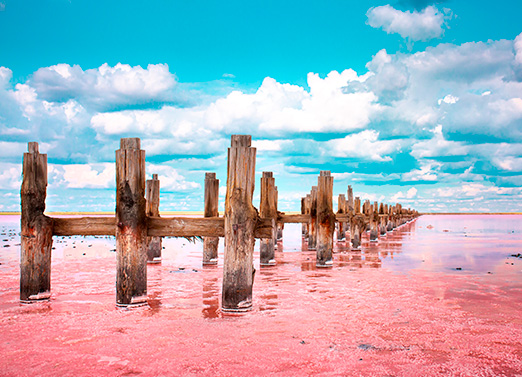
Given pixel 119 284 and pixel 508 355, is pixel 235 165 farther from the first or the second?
pixel 508 355

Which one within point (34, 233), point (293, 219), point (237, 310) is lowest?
point (237, 310)

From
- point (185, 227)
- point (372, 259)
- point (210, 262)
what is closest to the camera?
point (185, 227)

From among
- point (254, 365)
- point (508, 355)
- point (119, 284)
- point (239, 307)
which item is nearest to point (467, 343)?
point (508, 355)

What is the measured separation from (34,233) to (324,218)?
Result: 760cm

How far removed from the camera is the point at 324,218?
12.8m

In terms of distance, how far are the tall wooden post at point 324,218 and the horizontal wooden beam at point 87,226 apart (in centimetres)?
644

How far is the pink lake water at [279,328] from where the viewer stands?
16.4 ft

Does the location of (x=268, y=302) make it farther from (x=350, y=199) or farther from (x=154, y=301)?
(x=350, y=199)

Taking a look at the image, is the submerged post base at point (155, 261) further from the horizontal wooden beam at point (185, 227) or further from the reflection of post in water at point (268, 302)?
the horizontal wooden beam at point (185, 227)

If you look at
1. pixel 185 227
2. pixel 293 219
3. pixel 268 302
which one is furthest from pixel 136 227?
Answer: pixel 293 219

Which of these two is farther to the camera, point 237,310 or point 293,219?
point 293,219

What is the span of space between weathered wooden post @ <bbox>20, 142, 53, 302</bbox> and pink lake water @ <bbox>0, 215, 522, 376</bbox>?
365 mm

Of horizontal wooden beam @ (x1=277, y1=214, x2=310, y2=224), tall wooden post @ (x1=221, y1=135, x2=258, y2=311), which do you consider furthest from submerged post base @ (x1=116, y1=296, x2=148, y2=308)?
horizontal wooden beam @ (x1=277, y1=214, x2=310, y2=224)

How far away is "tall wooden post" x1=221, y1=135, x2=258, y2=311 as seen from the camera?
23.9ft
